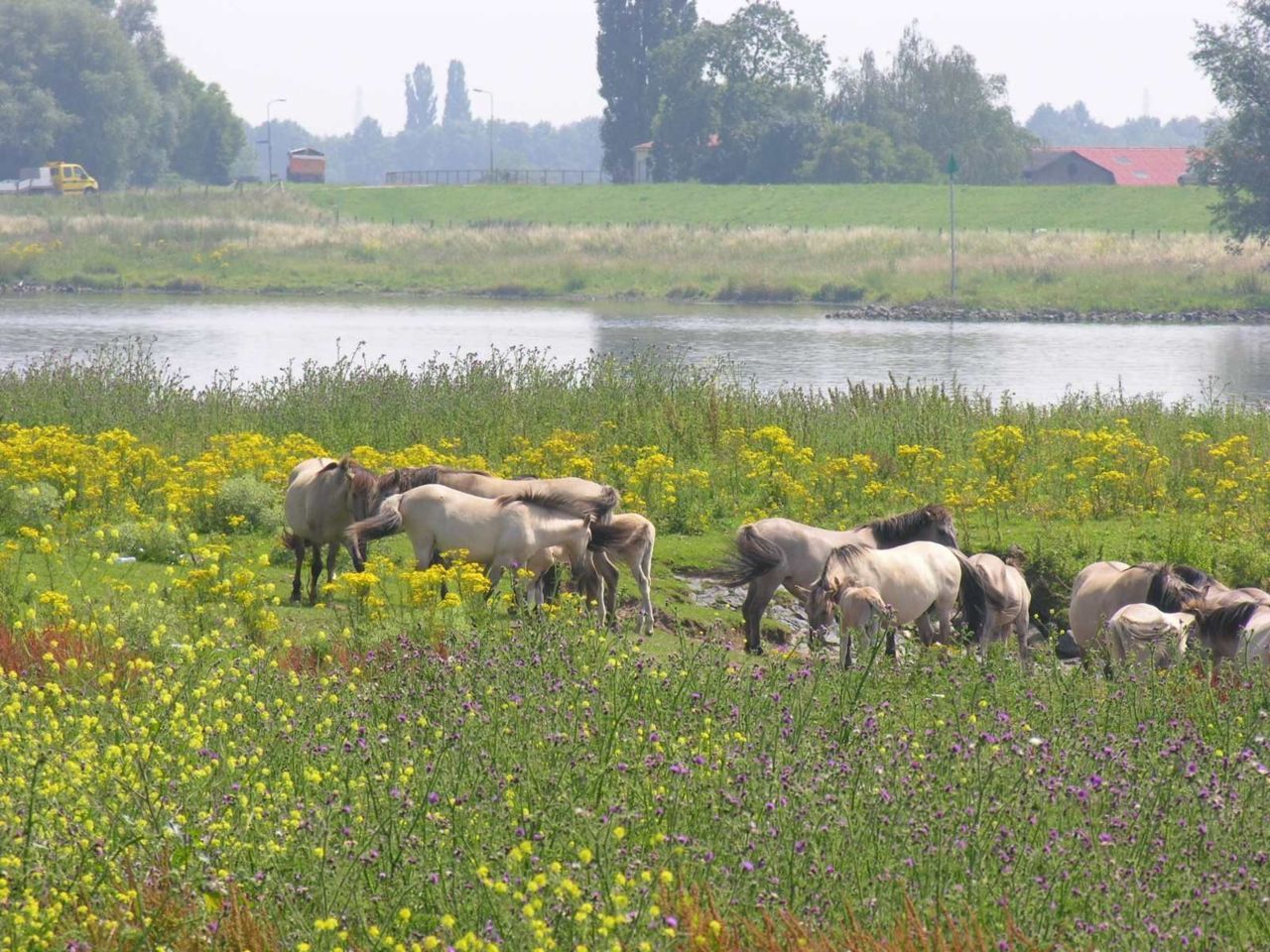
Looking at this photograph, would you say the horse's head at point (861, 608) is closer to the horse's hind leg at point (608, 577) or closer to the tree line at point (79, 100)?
the horse's hind leg at point (608, 577)

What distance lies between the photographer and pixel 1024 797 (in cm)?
697

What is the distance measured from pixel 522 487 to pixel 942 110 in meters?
109

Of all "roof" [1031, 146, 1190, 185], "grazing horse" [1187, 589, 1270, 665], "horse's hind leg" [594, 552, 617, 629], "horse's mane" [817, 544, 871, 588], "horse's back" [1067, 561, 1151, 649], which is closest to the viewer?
"grazing horse" [1187, 589, 1270, 665]

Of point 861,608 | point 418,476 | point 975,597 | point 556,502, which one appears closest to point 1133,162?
point 975,597

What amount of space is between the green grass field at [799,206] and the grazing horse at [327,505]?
233ft

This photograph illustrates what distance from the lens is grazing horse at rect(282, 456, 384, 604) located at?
13602mm

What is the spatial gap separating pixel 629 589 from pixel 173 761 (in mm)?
7220

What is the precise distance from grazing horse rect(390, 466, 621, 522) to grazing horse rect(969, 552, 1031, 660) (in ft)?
9.19

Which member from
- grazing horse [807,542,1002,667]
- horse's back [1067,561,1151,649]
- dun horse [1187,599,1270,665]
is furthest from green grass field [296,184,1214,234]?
dun horse [1187,599,1270,665]

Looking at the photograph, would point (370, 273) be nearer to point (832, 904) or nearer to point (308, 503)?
point (308, 503)

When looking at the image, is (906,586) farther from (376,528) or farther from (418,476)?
(418,476)

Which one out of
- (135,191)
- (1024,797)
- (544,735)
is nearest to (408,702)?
(544,735)

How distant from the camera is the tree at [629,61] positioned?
113812 millimetres

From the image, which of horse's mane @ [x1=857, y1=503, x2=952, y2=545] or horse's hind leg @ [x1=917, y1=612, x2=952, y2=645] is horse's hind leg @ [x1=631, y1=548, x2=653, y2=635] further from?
horse's hind leg @ [x1=917, y1=612, x2=952, y2=645]
